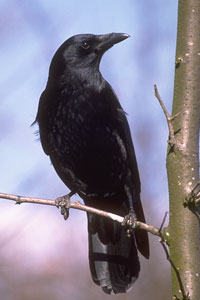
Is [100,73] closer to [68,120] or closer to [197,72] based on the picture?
[68,120]

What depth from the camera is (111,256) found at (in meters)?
4.46

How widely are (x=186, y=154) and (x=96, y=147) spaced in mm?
1680

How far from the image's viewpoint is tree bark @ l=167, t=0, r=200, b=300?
2.50 m

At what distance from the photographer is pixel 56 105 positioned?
4.18 m

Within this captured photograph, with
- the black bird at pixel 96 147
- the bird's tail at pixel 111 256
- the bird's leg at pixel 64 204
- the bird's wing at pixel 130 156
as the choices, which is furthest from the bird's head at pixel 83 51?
the bird's tail at pixel 111 256

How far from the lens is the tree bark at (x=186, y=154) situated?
2.50m

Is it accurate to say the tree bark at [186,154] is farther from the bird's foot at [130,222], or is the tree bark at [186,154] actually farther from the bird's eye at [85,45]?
the bird's eye at [85,45]

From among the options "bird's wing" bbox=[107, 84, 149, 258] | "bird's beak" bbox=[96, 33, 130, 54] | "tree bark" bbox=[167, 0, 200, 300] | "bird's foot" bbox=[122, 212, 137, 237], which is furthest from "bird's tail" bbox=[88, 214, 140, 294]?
"tree bark" bbox=[167, 0, 200, 300]

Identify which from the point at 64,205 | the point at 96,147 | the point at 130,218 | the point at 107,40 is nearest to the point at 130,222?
the point at 130,218

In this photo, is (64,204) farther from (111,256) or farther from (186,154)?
(186,154)

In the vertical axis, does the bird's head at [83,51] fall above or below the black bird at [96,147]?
above

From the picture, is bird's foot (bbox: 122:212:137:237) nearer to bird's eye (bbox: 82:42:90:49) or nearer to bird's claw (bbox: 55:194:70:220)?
bird's claw (bbox: 55:194:70:220)

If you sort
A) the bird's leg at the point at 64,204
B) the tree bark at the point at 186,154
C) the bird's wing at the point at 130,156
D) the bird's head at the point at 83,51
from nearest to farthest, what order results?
1. the tree bark at the point at 186,154
2. the bird's leg at the point at 64,204
3. the bird's wing at the point at 130,156
4. the bird's head at the point at 83,51

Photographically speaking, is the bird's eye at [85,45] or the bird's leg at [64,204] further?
the bird's eye at [85,45]
